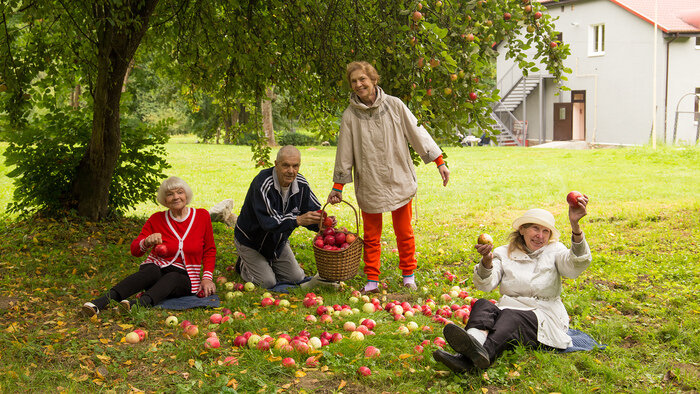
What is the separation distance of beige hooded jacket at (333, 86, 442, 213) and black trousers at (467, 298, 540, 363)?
1530 mm

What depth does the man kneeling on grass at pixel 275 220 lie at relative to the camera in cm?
525

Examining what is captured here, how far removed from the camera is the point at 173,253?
16.7 feet

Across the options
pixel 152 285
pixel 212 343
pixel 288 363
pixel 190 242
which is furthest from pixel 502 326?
pixel 152 285

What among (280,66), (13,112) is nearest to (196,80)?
(280,66)

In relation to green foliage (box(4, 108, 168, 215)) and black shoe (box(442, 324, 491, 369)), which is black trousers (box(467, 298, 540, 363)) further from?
green foliage (box(4, 108, 168, 215))

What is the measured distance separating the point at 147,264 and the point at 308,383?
214 centimetres

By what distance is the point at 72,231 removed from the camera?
23.6ft

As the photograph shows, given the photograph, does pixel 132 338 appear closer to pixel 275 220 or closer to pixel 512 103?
pixel 275 220

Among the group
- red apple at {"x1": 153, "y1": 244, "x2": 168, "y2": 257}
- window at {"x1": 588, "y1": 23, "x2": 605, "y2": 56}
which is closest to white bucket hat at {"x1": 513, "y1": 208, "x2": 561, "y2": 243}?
red apple at {"x1": 153, "y1": 244, "x2": 168, "y2": 257}

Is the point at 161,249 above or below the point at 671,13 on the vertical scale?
below

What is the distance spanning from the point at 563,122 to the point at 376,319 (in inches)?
945

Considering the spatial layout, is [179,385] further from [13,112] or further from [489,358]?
[13,112]

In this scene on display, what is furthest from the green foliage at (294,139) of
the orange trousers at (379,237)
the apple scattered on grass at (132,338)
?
the apple scattered on grass at (132,338)

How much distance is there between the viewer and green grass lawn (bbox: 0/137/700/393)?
353 centimetres
